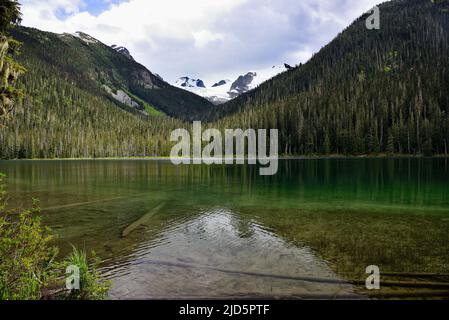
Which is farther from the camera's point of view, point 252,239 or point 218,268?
point 252,239

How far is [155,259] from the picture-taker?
1652 cm

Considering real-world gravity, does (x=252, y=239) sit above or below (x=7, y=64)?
below

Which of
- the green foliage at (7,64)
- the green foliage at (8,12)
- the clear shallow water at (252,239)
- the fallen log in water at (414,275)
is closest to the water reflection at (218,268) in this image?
the clear shallow water at (252,239)

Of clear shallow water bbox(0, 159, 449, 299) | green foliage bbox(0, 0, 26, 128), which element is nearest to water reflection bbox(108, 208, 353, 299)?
clear shallow water bbox(0, 159, 449, 299)

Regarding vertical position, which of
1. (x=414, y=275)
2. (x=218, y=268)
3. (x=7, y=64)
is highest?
(x=7, y=64)

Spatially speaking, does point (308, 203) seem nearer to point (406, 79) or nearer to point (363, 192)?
point (363, 192)

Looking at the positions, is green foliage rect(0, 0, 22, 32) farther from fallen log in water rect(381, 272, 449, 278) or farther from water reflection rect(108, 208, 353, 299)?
fallen log in water rect(381, 272, 449, 278)

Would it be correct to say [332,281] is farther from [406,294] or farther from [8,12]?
[8,12]

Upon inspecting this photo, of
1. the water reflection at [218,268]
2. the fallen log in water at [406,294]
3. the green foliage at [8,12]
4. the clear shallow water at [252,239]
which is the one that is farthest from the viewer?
the green foliage at [8,12]

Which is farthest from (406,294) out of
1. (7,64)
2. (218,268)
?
(7,64)

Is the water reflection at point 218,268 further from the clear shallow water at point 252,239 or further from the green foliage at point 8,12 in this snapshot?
the green foliage at point 8,12

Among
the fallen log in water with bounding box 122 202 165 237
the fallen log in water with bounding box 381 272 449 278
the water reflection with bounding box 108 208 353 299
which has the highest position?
the fallen log in water with bounding box 122 202 165 237

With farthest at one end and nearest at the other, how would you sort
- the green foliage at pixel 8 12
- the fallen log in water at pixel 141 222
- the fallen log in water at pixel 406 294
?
the fallen log in water at pixel 141 222 → the green foliage at pixel 8 12 → the fallen log in water at pixel 406 294

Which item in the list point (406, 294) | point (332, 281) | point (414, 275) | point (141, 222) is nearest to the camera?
point (406, 294)
